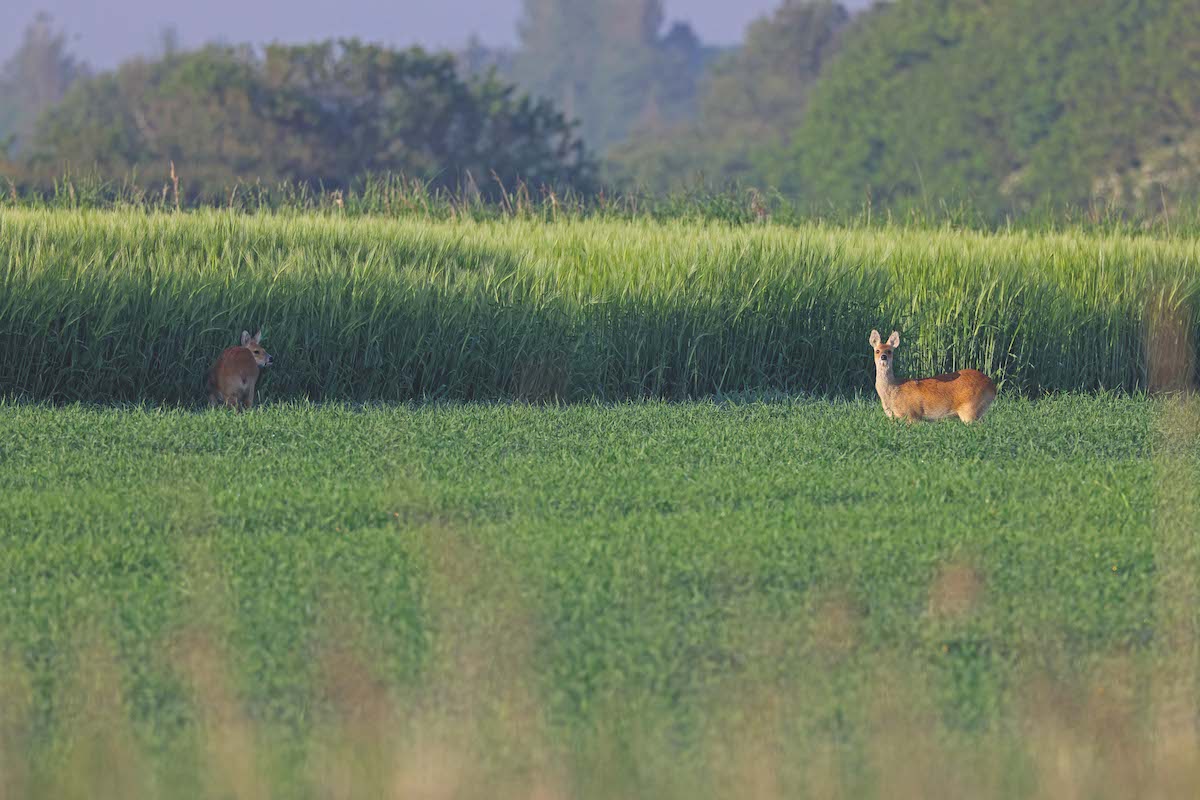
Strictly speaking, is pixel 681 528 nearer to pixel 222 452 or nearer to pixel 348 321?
pixel 222 452

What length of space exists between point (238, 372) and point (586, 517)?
3648 millimetres

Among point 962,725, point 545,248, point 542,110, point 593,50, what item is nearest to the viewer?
point 962,725

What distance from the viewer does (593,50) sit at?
6112 inches

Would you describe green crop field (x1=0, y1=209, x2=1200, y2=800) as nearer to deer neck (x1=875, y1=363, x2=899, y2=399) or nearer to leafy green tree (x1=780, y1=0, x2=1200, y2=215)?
deer neck (x1=875, y1=363, x2=899, y2=399)

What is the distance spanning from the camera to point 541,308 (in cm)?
1143

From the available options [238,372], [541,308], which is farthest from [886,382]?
[238,372]

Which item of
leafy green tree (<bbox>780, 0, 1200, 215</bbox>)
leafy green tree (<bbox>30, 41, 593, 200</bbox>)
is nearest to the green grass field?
leafy green tree (<bbox>30, 41, 593, 200</bbox>)

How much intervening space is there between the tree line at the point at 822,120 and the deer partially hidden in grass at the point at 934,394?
1986cm

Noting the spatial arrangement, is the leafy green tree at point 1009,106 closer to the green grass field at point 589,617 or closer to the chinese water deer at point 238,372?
the chinese water deer at point 238,372

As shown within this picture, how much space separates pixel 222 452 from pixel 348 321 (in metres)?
2.74

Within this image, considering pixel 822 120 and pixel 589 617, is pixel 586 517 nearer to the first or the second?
pixel 589 617

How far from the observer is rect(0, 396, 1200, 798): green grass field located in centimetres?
424

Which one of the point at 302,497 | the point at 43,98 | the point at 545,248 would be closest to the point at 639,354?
the point at 545,248

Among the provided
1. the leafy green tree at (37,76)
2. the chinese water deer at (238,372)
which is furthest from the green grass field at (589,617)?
the leafy green tree at (37,76)
